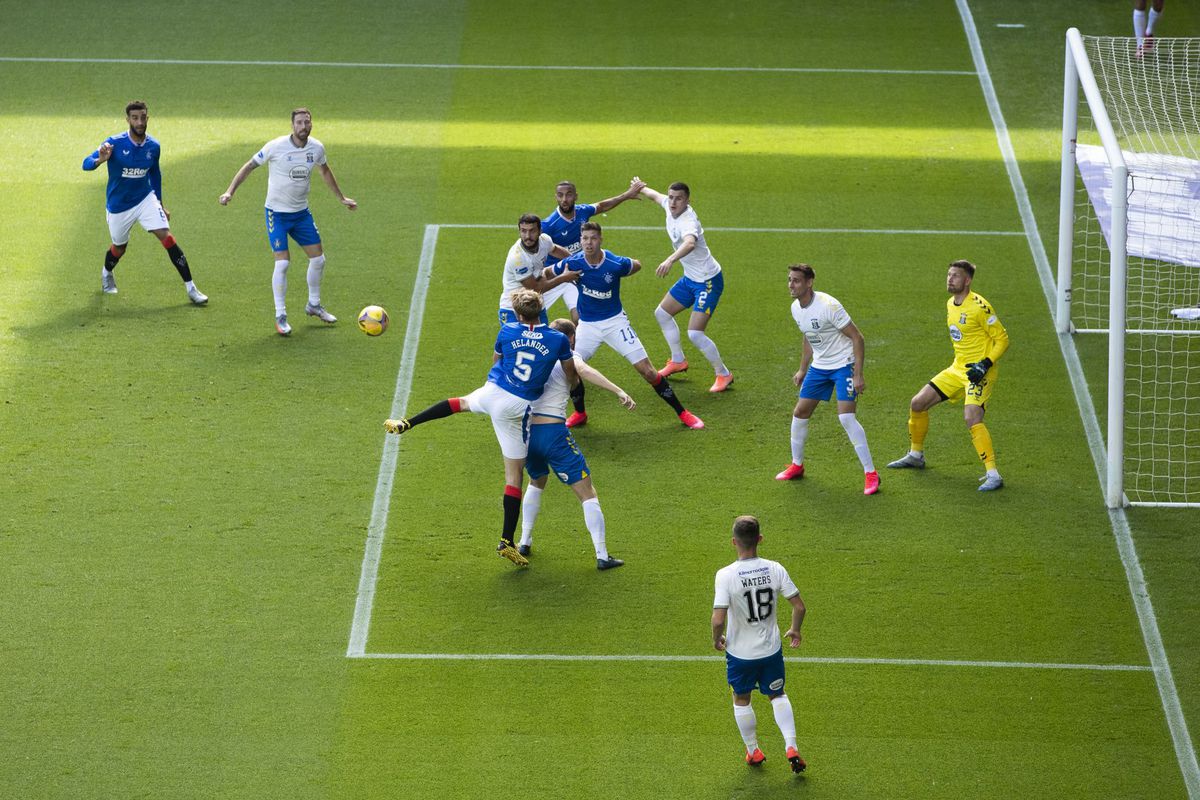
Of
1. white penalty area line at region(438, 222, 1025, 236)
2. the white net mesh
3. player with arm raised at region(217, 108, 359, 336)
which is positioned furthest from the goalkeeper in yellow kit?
player with arm raised at region(217, 108, 359, 336)

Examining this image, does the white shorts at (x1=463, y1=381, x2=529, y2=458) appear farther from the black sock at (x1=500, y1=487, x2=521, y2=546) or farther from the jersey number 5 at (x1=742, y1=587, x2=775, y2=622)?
the jersey number 5 at (x1=742, y1=587, x2=775, y2=622)

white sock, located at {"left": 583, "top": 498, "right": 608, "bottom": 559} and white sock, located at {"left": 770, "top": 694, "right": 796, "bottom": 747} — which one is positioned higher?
white sock, located at {"left": 583, "top": 498, "right": 608, "bottom": 559}

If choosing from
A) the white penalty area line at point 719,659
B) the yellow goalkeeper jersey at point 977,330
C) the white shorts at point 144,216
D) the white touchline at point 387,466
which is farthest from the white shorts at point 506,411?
the white shorts at point 144,216

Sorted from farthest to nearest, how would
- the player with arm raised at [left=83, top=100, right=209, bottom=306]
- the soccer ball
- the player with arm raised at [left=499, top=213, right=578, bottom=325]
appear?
the player with arm raised at [left=83, top=100, right=209, bottom=306]
the soccer ball
the player with arm raised at [left=499, top=213, right=578, bottom=325]

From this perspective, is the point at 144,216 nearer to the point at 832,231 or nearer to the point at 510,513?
the point at 510,513

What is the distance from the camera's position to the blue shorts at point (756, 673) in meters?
9.38

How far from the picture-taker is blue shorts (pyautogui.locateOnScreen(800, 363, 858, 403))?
1286cm

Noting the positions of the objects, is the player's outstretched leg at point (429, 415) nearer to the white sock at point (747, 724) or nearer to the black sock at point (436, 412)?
the black sock at point (436, 412)

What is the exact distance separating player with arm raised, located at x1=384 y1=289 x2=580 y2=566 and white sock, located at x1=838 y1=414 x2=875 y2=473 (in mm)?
2631

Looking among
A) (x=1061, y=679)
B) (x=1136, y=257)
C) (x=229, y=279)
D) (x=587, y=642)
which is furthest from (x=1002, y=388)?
(x=229, y=279)

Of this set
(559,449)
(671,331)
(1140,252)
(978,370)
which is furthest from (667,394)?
(1140,252)

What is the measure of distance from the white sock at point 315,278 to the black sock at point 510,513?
16.5ft

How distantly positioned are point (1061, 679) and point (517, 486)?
4.27 meters

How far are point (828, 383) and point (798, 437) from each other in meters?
0.59
